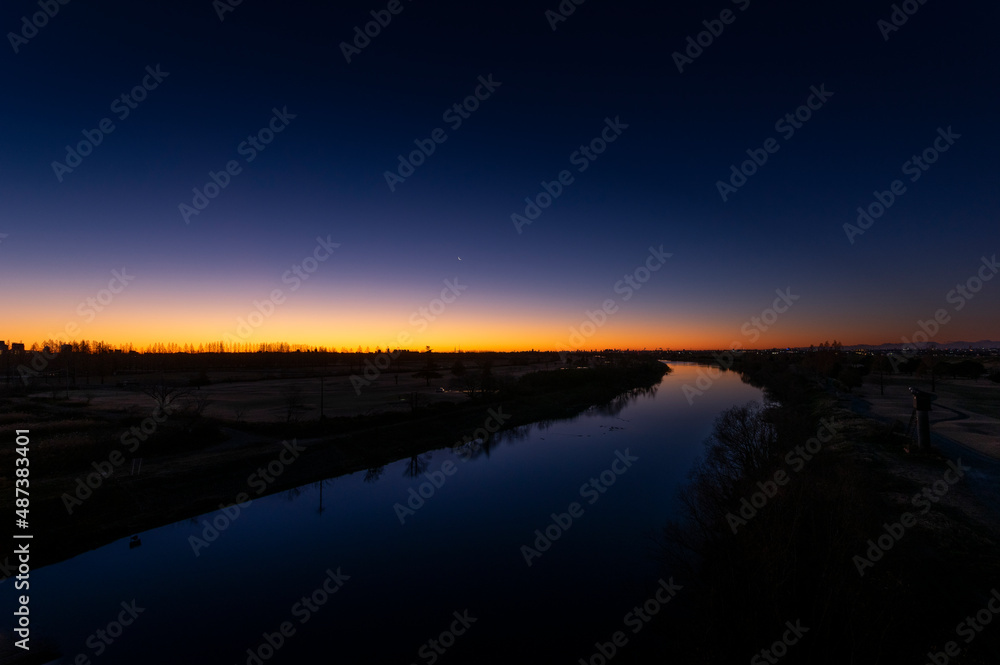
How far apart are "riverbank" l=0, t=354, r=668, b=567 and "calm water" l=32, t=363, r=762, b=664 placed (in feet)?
4.26

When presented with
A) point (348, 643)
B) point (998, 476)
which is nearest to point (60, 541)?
point (348, 643)

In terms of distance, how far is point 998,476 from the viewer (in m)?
15.9

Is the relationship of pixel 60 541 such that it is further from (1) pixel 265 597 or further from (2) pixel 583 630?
(2) pixel 583 630
